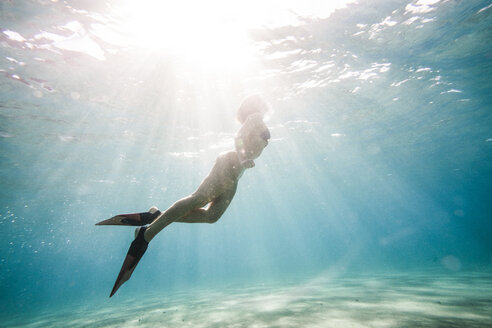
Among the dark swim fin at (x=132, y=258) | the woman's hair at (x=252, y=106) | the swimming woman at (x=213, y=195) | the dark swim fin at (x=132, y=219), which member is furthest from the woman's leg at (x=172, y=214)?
the woman's hair at (x=252, y=106)

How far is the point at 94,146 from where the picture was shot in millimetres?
19250

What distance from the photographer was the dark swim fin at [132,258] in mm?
3135

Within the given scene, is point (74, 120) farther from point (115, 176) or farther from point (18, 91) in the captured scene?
point (115, 176)

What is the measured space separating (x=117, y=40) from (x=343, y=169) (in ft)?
115

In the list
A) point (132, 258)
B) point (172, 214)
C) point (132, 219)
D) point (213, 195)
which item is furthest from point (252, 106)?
point (132, 258)

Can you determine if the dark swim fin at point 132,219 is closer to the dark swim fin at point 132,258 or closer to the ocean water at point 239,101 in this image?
the dark swim fin at point 132,258

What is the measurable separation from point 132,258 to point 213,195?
1439mm

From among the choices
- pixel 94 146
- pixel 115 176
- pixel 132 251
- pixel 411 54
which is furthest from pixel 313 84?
pixel 115 176

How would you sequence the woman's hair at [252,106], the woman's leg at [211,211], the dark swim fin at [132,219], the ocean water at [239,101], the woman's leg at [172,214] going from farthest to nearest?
the ocean water at [239,101]
the woman's hair at [252,106]
the woman's leg at [211,211]
the dark swim fin at [132,219]
the woman's leg at [172,214]

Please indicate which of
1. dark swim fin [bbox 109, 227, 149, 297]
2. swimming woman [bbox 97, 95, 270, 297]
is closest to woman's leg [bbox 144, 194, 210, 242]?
swimming woman [bbox 97, 95, 270, 297]

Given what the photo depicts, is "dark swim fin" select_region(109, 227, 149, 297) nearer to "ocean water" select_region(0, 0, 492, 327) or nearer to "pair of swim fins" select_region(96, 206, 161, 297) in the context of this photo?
"pair of swim fins" select_region(96, 206, 161, 297)

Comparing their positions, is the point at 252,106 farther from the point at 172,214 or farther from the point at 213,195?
the point at 172,214

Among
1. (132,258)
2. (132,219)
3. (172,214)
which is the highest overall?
(172,214)

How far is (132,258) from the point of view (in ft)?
10.5
